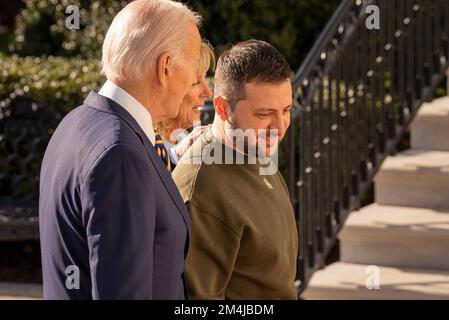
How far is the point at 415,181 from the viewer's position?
6480 millimetres

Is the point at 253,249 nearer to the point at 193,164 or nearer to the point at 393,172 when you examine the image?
the point at 193,164

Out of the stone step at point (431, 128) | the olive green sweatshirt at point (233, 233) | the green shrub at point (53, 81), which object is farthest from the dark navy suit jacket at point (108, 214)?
the green shrub at point (53, 81)

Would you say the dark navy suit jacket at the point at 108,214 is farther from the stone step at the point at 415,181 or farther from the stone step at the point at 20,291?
the stone step at the point at 20,291

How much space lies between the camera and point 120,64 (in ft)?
8.61

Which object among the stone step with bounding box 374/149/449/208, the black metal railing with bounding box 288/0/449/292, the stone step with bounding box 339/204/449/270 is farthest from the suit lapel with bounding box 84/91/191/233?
the stone step with bounding box 374/149/449/208

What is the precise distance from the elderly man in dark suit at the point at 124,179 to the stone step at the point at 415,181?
387 centimetres

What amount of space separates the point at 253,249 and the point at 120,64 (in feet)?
2.37

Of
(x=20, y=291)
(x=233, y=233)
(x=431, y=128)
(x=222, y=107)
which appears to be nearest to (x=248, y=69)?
(x=222, y=107)

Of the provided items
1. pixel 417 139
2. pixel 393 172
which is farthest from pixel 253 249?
pixel 417 139

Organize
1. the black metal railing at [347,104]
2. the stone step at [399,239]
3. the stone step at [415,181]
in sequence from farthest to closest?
the stone step at [415,181], the black metal railing at [347,104], the stone step at [399,239]

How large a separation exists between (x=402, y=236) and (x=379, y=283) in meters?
0.41

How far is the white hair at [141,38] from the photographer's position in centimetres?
262

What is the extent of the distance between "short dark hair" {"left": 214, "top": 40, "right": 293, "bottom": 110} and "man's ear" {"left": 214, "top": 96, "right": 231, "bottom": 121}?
0.02m

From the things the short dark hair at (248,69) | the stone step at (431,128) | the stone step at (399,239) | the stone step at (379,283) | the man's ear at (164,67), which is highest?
the man's ear at (164,67)
